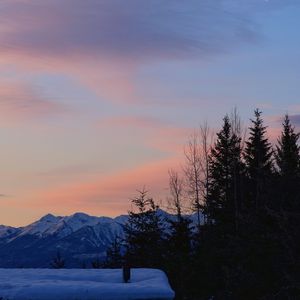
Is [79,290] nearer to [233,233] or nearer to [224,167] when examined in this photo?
[233,233]

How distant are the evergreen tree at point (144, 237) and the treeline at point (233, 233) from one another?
0.05 meters

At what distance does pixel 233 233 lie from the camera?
103 ft

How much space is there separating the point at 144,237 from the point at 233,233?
5.77m

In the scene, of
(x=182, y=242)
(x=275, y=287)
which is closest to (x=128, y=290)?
(x=275, y=287)

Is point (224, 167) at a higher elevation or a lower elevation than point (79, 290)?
higher

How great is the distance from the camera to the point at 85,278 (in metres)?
16.7

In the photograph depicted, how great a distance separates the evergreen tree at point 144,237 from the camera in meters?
31.0

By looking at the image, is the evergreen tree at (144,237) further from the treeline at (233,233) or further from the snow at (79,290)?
the snow at (79,290)

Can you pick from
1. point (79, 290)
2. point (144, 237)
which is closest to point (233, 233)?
point (144, 237)

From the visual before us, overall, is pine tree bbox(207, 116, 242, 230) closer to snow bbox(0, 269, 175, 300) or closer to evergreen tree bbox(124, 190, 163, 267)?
evergreen tree bbox(124, 190, 163, 267)

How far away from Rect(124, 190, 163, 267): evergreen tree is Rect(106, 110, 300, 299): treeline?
5cm

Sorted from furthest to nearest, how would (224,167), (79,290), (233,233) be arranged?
(224,167) < (233,233) < (79,290)

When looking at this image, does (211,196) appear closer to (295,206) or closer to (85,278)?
(295,206)

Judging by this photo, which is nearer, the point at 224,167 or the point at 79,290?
the point at 79,290
